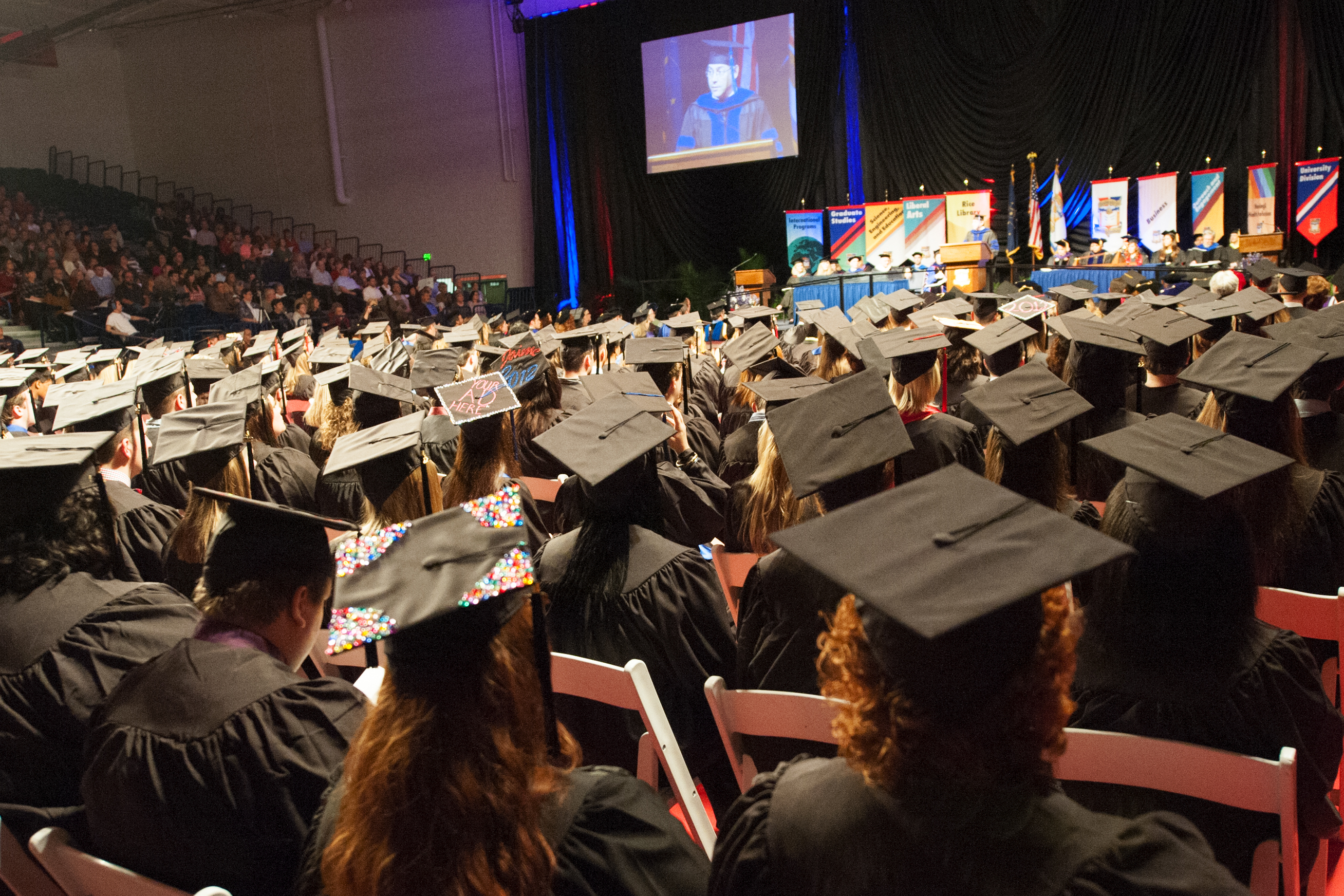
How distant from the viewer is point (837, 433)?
Answer: 248 cm

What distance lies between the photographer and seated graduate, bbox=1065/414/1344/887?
5.99ft

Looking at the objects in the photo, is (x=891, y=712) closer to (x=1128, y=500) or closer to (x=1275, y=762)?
(x=1275, y=762)

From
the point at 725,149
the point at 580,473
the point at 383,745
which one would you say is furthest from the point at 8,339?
the point at 383,745

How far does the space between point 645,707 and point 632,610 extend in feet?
2.09

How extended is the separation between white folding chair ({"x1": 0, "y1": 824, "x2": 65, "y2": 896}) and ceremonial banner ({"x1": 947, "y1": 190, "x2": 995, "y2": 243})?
1594 centimetres

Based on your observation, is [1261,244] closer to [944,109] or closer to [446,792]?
[944,109]

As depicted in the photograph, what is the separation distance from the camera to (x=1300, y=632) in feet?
7.47

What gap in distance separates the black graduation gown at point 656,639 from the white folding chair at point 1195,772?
1130 millimetres

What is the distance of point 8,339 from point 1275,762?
16.2 m

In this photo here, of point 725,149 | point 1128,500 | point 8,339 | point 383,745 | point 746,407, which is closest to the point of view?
point 383,745

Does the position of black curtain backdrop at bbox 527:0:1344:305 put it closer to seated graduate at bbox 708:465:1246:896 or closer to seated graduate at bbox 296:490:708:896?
seated graduate at bbox 708:465:1246:896

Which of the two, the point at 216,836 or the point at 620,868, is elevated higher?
the point at 620,868

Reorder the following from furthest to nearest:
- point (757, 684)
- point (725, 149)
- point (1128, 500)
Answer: point (725, 149) < point (757, 684) < point (1128, 500)

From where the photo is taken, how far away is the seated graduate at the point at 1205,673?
5.99 ft
